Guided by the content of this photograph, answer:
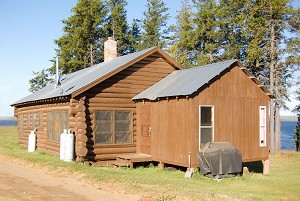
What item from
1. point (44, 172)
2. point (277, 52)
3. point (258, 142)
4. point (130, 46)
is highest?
point (130, 46)

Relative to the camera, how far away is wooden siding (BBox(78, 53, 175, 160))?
17.3 m

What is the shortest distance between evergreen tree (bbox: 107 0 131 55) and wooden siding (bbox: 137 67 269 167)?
29844 millimetres

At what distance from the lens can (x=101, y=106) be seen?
17.7 m

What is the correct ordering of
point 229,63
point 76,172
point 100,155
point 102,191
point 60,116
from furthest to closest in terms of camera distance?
point 60,116, point 100,155, point 229,63, point 76,172, point 102,191

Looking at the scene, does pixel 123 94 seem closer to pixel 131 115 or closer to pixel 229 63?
pixel 131 115

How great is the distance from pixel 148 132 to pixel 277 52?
1634 cm

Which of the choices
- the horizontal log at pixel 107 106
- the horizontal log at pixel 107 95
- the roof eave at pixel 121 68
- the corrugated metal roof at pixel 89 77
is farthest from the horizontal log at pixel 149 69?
the horizontal log at pixel 107 106

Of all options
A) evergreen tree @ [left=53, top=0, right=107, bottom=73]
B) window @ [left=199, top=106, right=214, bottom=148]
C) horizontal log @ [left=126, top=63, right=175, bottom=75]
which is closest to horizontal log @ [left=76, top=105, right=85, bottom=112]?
horizontal log @ [left=126, top=63, right=175, bottom=75]

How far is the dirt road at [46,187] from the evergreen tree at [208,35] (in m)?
23.5

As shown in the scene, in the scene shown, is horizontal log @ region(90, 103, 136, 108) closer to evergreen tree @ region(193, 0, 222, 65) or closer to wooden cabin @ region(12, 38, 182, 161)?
wooden cabin @ region(12, 38, 182, 161)

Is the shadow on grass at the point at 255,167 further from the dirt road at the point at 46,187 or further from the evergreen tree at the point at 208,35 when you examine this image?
the evergreen tree at the point at 208,35

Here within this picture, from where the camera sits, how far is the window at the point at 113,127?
1756 centimetres

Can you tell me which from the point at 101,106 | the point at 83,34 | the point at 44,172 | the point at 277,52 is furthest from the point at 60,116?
the point at 83,34

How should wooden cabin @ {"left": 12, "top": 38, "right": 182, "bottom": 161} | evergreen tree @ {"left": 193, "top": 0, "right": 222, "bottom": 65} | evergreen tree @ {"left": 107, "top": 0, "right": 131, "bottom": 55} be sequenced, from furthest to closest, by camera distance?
evergreen tree @ {"left": 107, "top": 0, "right": 131, "bottom": 55} < evergreen tree @ {"left": 193, "top": 0, "right": 222, "bottom": 65} < wooden cabin @ {"left": 12, "top": 38, "right": 182, "bottom": 161}
